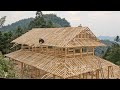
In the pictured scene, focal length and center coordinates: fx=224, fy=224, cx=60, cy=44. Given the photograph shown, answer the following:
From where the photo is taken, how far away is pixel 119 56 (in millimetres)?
26094

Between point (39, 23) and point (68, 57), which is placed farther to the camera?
point (39, 23)

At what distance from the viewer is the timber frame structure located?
15.6 m

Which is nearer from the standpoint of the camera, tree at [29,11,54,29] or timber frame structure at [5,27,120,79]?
timber frame structure at [5,27,120,79]

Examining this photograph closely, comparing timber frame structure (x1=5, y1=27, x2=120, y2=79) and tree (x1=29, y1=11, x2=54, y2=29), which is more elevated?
tree (x1=29, y1=11, x2=54, y2=29)

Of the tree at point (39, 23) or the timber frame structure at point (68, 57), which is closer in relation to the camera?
the timber frame structure at point (68, 57)

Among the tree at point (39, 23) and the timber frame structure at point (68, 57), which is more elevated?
the tree at point (39, 23)

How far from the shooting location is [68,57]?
1717 cm

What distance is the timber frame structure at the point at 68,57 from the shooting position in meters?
15.6

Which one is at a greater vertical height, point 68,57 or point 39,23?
point 39,23
